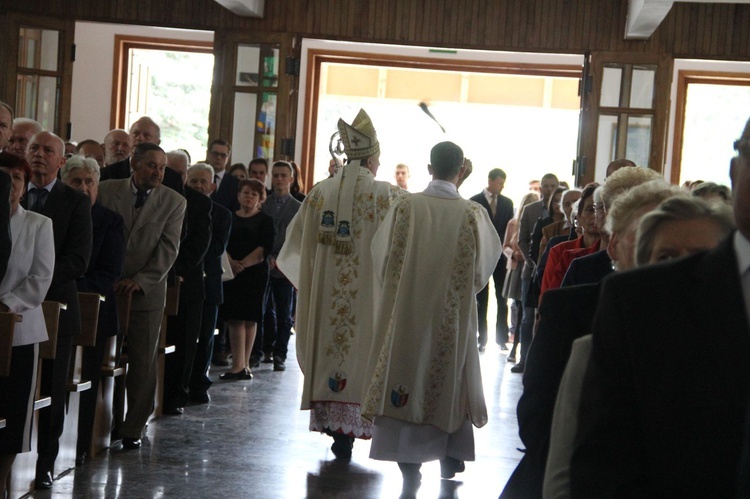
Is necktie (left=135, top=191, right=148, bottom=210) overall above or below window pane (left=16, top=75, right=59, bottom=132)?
below

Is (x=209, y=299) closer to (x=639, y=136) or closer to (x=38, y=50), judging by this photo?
(x=38, y=50)

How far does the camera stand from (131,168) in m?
5.89

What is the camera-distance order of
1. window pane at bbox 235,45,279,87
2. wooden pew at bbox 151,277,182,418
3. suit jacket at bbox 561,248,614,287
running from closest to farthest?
suit jacket at bbox 561,248,614,287 < wooden pew at bbox 151,277,182,418 < window pane at bbox 235,45,279,87

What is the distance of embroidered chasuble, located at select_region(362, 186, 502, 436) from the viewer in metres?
5.03

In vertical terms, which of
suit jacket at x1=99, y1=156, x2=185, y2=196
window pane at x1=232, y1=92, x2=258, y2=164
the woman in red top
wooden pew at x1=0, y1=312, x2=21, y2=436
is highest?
window pane at x1=232, y1=92, x2=258, y2=164

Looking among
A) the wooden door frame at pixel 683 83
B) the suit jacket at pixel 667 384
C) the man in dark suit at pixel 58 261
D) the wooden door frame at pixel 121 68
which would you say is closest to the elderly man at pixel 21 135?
the man in dark suit at pixel 58 261

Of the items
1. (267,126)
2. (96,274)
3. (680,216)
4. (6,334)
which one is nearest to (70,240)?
(96,274)

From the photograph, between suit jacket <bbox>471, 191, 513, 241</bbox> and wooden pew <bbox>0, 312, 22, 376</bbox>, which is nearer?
wooden pew <bbox>0, 312, 22, 376</bbox>

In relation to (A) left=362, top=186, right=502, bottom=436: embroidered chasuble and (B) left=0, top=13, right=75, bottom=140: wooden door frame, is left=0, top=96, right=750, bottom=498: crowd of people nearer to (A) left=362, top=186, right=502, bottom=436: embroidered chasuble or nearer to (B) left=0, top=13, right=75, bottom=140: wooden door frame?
(A) left=362, top=186, right=502, bottom=436: embroidered chasuble

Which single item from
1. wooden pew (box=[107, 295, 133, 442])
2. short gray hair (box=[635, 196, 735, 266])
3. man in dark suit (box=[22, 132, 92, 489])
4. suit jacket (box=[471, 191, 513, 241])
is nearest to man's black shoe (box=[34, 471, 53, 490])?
man in dark suit (box=[22, 132, 92, 489])

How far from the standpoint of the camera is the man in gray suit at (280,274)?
866cm

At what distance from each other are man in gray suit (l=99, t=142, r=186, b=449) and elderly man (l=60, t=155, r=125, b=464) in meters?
0.30

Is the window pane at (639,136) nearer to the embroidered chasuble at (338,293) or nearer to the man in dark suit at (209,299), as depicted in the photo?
the man in dark suit at (209,299)

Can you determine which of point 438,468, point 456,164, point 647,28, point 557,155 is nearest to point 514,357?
point 647,28
